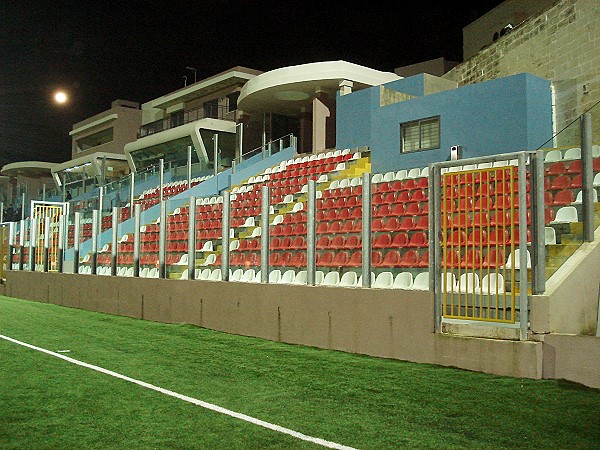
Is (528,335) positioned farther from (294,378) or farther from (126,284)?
(126,284)

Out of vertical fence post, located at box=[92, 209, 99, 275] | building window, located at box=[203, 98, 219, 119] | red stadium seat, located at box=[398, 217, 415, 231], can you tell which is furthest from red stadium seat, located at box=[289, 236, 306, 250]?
building window, located at box=[203, 98, 219, 119]

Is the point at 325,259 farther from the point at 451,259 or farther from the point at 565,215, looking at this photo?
the point at 565,215

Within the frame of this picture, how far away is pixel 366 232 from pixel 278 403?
3023mm

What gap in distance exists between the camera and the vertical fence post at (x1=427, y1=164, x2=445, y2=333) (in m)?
6.92

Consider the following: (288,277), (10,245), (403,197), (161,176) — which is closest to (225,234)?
(288,277)

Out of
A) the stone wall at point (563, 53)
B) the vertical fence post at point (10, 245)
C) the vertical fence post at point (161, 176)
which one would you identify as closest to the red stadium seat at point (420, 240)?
the stone wall at point (563, 53)

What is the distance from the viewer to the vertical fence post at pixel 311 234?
860 cm

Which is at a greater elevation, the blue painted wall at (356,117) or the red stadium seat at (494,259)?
the blue painted wall at (356,117)

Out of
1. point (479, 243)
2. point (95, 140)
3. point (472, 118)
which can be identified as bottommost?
point (479, 243)

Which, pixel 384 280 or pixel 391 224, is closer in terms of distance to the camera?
pixel 384 280

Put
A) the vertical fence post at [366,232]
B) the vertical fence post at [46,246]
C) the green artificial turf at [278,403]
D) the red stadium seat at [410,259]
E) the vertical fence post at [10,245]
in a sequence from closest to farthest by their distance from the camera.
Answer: the green artificial turf at [278,403] → the red stadium seat at [410,259] → the vertical fence post at [366,232] → the vertical fence post at [46,246] → the vertical fence post at [10,245]

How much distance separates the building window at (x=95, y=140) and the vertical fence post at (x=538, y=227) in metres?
43.9

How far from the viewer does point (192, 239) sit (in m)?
11.1

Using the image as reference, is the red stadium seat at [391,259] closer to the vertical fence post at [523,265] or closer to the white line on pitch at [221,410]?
the vertical fence post at [523,265]
